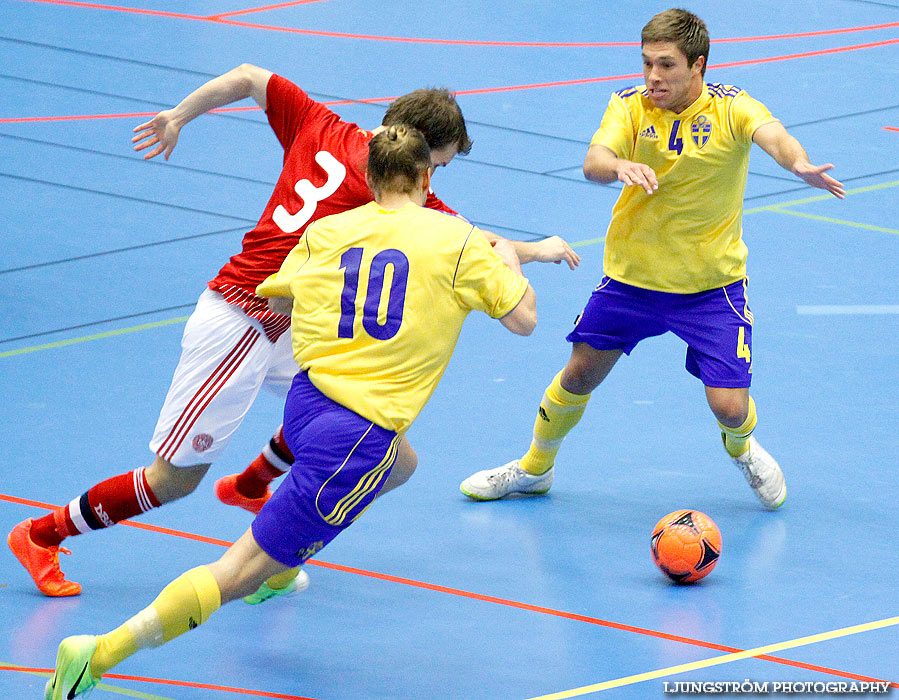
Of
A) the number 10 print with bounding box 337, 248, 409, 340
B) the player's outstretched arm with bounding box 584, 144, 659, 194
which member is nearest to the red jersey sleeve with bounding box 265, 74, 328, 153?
the number 10 print with bounding box 337, 248, 409, 340

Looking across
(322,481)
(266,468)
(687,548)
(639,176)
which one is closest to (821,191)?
(639,176)

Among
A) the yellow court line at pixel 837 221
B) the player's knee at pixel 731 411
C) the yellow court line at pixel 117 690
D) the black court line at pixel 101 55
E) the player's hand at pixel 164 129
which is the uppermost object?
the black court line at pixel 101 55

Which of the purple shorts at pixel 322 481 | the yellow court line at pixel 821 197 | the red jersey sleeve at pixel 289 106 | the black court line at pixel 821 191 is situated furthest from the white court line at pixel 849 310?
the purple shorts at pixel 322 481

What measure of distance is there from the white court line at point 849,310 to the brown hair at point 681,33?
3.33m

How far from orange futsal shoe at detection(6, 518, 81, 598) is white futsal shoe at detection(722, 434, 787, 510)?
2867 millimetres

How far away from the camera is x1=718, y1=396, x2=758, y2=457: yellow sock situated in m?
6.71

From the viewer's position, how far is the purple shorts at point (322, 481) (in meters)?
4.96

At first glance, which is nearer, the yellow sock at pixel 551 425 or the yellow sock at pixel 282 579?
the yellow sock at pixel 282 579

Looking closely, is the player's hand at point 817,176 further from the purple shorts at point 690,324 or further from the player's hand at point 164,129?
the player's hand at point 164,129

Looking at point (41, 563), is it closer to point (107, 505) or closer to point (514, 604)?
point (107, 505)

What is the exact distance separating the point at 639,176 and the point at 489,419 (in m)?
2.17

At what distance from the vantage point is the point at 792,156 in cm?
623

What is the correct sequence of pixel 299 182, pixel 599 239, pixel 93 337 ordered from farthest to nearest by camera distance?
1. pixel 599 239
2. pixel 93 337
3. pixel 299 182

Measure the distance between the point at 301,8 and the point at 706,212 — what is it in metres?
12.7
